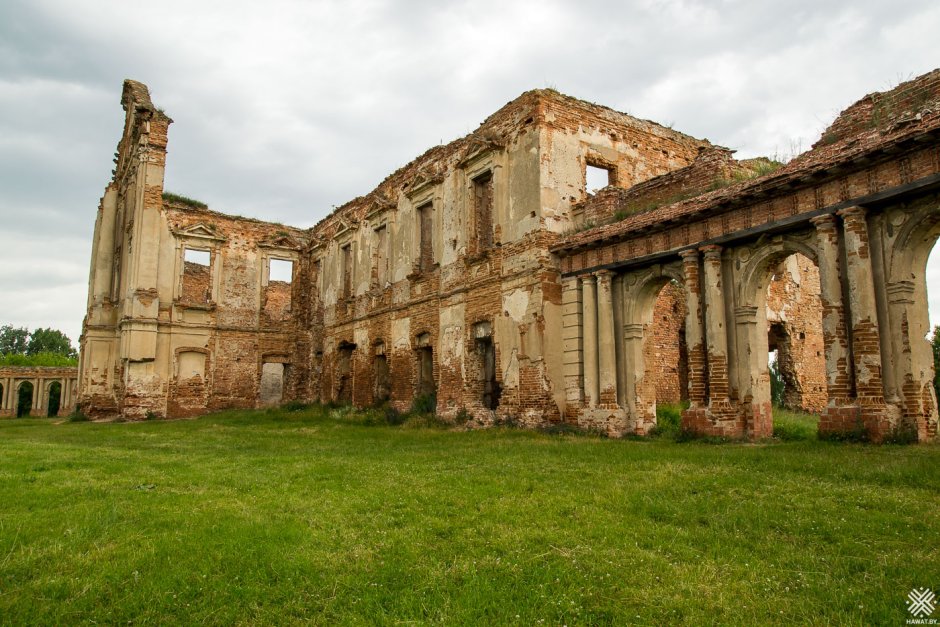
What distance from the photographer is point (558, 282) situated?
14.3 m

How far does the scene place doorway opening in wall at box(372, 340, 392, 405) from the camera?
20.4 metres

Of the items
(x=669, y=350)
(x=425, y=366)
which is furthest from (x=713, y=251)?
(x=425, y=366)

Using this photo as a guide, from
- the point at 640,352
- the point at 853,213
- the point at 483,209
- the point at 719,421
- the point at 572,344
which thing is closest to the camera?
the point at 853,213

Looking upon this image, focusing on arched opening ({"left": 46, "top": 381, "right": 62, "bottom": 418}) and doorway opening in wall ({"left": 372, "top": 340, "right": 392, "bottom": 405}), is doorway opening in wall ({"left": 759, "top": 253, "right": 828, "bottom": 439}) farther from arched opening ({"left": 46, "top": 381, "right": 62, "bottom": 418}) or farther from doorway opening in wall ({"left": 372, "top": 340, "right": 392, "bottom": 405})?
arched opening ({"left": 46, "top": 381, "right": 62, "bottom": 418})

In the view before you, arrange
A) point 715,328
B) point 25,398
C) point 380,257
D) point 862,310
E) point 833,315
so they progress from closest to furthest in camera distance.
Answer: point 862,310, point 833,315, point 715,328, point 380,257, point 25,398

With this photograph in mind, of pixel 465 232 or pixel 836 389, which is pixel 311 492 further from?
pixel 465 232

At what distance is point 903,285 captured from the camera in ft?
28.6

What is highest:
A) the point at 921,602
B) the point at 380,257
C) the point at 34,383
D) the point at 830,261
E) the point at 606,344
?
the point at 380,257

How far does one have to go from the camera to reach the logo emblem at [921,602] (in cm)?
333

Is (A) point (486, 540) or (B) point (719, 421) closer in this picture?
(A) point (486, 540)

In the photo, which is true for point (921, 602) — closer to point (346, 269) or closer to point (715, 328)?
point (715, 328)

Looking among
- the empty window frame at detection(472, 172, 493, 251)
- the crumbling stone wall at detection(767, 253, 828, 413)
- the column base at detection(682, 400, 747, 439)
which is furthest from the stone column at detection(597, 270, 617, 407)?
the crumbling stone wall at detection(767, 253, 828, 413)

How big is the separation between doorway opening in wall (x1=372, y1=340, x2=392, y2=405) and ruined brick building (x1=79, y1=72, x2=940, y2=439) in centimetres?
7

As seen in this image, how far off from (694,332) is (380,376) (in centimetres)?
1173
